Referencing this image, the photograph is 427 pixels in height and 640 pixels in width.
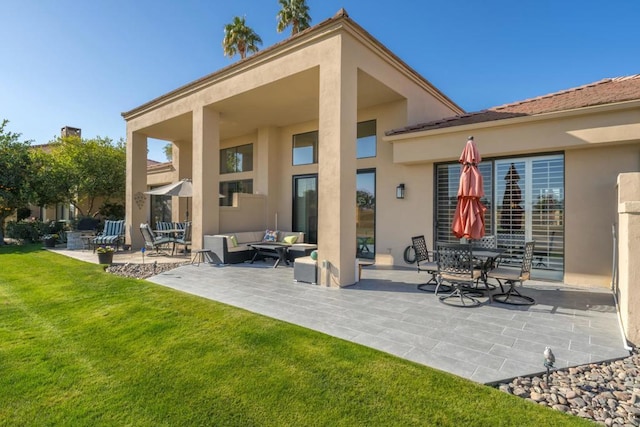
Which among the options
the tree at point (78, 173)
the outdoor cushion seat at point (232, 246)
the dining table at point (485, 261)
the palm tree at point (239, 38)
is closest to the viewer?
the dining table at point (485, 261)

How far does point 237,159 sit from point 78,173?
25.6ft

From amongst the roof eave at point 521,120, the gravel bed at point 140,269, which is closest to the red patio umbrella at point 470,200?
the roof eave at point 521,120

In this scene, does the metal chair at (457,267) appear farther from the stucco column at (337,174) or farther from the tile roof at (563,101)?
the tile roof at (563,101)

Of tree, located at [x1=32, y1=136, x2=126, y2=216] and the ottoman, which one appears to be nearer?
the ottoman

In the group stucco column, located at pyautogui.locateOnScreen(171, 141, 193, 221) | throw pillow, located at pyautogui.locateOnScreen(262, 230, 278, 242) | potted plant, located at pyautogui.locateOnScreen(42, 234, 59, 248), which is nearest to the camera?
throw pillow, located at pyautogui.locateOnScreen(262, 230, 278, 242)

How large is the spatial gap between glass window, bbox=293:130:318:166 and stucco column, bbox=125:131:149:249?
22.1 ft

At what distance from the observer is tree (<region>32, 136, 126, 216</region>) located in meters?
14.5

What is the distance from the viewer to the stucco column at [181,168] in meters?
15.1

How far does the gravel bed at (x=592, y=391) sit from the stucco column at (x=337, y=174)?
13.6 feet

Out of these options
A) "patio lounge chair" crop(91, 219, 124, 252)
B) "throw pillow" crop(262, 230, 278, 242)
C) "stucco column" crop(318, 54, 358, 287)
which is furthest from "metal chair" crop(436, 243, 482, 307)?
"patio lounge chair" crop(91, 219, 124, 252)

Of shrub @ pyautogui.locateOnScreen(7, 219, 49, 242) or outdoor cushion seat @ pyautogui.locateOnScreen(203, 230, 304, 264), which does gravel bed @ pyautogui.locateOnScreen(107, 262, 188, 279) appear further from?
shrub @ pyautogui.locateOnScreen(7, 219, 49, 242)

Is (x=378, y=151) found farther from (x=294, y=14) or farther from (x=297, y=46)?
(x=294, y=14)

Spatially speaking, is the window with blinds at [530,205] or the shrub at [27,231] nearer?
the window with blinds at [530,205]

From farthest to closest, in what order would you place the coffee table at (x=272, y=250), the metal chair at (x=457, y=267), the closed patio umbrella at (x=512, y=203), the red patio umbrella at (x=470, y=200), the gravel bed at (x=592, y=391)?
the coffee table at (x=272, y=250) → the closed patio umbrella at (x=512, y=203) → the red patio umbrella at (x=470, y=200) → the metal chair at (x=457, y=267) → the gravel bed at (x=592, y=391)
